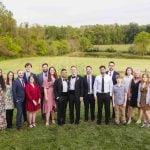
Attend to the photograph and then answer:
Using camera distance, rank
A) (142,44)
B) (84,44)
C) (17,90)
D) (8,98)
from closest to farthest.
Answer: (17,90) → (8,98) → (142,44) → (84,44)

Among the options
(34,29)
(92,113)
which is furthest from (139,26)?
(92,113)

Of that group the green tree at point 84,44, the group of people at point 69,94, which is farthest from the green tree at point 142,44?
the group of people at point 69,94

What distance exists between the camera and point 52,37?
6650 cm

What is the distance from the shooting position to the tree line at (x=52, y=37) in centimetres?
4515

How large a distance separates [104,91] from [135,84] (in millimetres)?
952

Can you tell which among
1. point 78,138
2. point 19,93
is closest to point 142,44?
point 19,93

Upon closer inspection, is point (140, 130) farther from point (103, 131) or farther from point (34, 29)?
point (34, 29)

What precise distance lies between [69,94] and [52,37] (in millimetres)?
57689

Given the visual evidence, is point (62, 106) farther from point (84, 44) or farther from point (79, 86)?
point (84, 44)

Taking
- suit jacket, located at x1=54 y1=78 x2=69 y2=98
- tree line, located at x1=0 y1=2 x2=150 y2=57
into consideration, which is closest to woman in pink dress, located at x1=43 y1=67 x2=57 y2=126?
suit jacket, located at x1=54 y1=78 x2=69 y2=98

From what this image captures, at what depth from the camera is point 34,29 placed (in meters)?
57.3

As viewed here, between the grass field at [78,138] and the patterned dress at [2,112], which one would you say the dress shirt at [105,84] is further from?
the patterned dress at [2,112]

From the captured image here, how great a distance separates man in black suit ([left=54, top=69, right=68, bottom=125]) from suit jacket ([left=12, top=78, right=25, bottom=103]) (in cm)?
97

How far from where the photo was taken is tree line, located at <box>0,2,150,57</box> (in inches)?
1777
